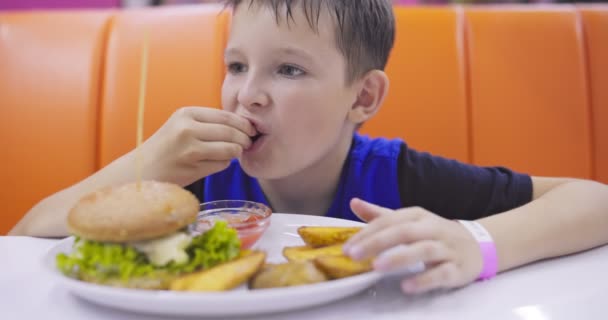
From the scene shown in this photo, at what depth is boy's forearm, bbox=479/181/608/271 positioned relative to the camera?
953mm

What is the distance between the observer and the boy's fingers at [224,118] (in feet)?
3.92

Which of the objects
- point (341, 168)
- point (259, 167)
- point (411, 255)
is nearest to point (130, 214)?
point (411, 255)

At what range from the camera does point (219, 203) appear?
45.5 inches

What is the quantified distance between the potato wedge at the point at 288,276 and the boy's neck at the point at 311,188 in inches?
31.5

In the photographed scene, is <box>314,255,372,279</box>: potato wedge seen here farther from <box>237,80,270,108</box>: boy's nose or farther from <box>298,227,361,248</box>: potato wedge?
<box>237,80,270,108</box>: boy's nose

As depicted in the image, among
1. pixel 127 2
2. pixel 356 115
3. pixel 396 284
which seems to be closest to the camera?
pixel 396 284

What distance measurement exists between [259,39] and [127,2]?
2190 millimetres

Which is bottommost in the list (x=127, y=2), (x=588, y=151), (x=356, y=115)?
(x=588, y=151)

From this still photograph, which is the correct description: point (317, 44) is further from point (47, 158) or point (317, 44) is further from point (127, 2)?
point (127, 2)

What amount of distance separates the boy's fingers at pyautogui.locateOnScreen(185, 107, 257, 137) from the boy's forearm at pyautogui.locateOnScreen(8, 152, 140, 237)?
23 cm

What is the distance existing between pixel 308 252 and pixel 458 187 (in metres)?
0.75

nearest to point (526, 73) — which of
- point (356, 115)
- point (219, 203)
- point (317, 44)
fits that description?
point (356, 115)

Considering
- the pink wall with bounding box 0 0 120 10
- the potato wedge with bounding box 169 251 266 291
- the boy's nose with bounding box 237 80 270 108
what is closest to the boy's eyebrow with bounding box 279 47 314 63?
the boy's nose with bounding box 237 80 270 108

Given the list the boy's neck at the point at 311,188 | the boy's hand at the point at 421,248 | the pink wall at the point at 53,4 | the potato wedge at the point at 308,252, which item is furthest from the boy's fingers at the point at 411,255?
the pink wall at the point at 53,4
